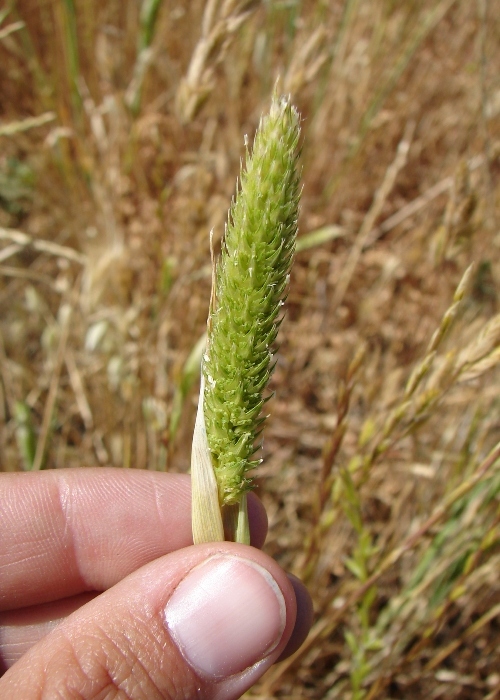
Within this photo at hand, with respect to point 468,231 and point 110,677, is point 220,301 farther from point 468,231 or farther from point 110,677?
point 468,231

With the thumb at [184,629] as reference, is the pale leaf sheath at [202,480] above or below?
A: above

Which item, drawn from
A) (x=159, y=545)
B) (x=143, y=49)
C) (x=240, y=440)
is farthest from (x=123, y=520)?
(x=143, y=49)

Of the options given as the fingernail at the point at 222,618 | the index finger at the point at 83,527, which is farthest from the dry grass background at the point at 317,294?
the fingernail at the point at 222,618

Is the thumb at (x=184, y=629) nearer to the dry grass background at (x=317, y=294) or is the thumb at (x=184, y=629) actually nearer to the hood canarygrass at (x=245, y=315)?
the hood canarygrass at (x=245, y=315)

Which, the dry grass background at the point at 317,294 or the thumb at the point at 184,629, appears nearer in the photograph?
the thumb at the point at 184,629

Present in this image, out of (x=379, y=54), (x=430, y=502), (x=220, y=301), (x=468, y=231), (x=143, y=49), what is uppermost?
(x=379, y=54)

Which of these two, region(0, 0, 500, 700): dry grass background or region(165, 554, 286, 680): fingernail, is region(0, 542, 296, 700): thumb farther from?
region(0, 0, 500, 700): dry grass background
